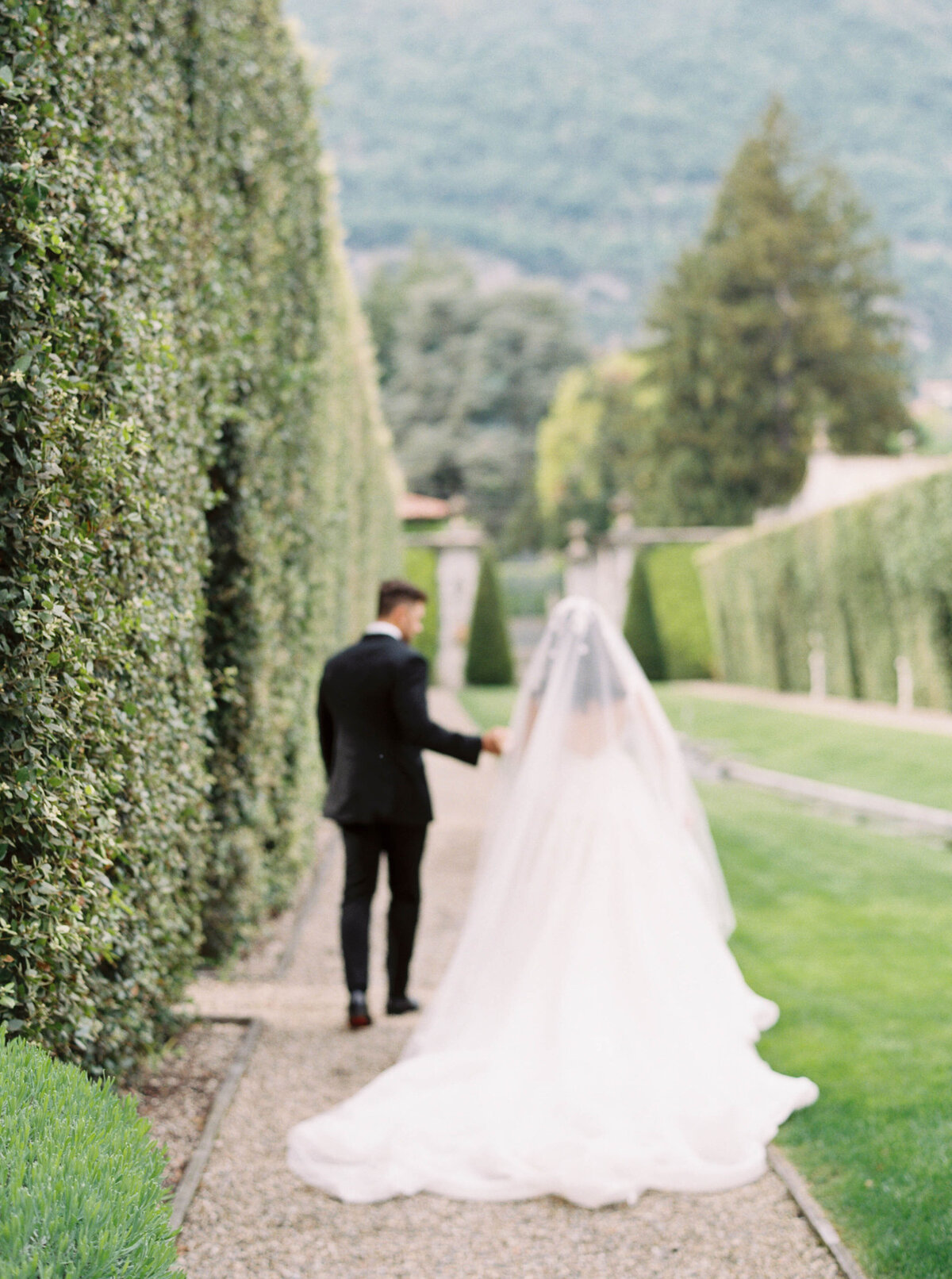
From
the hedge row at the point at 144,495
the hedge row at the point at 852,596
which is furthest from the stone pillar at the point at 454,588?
the hedge row at the point at 144,495

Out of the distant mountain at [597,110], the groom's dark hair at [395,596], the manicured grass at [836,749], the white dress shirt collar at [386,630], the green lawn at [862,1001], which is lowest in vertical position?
the manicured grass at [836,749]

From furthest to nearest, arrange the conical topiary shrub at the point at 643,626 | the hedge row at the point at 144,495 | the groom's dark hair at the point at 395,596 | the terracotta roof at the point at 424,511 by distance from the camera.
→ 1. the terracotta roof at the point at 424,511
2. the conical topiary shrub at the point at 643,626
3. the groom's dark hair at the point at 395,596
4. the hedge row at the point at 144,495

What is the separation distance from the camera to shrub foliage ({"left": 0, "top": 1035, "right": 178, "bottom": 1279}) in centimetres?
145

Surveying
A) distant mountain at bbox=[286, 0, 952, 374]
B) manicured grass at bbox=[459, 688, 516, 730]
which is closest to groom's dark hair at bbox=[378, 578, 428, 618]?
manicured grass at bbox=[459, 688, 516, 730]

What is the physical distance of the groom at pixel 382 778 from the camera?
4754mm

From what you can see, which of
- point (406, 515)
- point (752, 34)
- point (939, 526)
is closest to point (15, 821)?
point (939, 526)

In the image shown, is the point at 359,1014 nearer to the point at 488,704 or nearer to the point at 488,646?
the point at 488,704

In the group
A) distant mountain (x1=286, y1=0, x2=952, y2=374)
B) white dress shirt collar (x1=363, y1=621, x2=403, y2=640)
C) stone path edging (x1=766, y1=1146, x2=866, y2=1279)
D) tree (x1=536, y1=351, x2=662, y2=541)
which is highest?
distant mountain (x1=286, y1=0, x2=952, y2=374)

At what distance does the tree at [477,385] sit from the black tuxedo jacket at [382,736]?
171 ft

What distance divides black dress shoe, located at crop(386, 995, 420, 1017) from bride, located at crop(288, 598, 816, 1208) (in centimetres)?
82

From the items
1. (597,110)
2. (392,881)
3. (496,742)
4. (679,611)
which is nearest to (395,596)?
(496,742)

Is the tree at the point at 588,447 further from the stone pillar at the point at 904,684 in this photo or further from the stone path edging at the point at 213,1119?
the stone path edging at the point at 213,1119

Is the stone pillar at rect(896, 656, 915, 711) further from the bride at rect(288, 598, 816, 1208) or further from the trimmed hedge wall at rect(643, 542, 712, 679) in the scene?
the trimmed hedge wall at rect(643, 542, 712, 679)

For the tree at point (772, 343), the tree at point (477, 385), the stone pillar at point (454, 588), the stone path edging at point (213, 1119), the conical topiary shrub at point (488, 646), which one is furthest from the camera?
the tree at point (477, 385)
